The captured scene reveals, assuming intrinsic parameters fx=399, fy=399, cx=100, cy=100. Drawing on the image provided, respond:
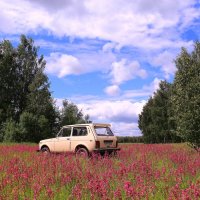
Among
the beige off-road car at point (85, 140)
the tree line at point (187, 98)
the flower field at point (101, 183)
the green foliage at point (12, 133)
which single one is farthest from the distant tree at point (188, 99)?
the green foliage at point (12, 133)

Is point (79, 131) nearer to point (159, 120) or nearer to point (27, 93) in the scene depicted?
point (27, 93)

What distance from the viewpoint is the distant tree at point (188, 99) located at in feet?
75.6

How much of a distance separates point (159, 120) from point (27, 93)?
69.1 ft

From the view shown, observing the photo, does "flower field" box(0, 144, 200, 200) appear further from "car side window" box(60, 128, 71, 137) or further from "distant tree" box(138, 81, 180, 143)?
"distant tree" box(138, 81, 180, 143)

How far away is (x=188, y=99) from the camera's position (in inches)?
930

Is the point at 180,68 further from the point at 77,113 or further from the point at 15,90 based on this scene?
the point at 77,113

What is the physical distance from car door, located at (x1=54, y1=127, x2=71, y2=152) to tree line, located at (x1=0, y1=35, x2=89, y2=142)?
32.0 m

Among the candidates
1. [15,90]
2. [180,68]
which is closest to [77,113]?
[15,90]

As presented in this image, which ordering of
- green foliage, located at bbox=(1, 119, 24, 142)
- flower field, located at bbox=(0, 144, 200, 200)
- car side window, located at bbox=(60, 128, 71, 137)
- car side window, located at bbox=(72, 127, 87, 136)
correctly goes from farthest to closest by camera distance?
green foliage, located at bbox=(1, 119, 24, 142), car side window, located at bbox=(60, 128, 71, 137), car side window, located at bbox=(72, 127, 87, 136), flower field, located at bbox=(0, 144, 200, 200)

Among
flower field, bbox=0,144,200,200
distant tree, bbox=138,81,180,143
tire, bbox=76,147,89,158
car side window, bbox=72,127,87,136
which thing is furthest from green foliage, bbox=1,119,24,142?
flower field, bbox=0,144,200,200

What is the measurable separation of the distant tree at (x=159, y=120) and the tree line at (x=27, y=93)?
12.6 m

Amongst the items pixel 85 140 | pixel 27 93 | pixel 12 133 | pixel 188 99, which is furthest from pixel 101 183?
pixel 27 93

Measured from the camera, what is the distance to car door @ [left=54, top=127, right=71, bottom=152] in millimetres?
19391

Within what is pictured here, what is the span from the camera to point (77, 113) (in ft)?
228
